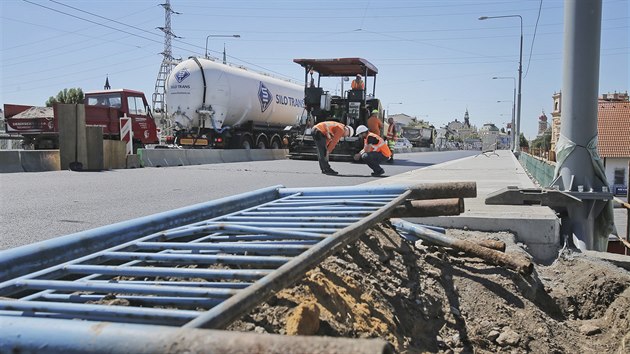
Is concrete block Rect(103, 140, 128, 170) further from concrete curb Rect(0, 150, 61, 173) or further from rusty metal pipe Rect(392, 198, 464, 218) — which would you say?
rusty metal pipe Rect(392, 198, 464, 218)

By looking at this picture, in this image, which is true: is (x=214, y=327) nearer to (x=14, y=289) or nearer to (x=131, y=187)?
(x=14, y=289)

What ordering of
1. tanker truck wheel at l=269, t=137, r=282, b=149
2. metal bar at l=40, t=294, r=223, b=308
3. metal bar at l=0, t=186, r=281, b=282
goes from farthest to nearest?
tanker truck wheel at l=269, t=137, r=282, b=149 → metal bar at l=0, t=186, r=281, b=282 → metal bar at l=40, t=294, r=223, b=308

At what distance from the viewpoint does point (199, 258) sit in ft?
9.05

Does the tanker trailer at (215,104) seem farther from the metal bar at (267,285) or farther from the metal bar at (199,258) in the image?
the metal bar at (267,285)

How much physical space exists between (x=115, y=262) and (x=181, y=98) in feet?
58.3

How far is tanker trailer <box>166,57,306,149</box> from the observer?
19969 mm

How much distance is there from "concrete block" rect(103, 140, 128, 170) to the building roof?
4867 centimetres

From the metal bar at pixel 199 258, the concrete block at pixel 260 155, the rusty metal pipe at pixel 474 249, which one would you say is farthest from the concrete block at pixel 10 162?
the metal bar at pixel 199 258

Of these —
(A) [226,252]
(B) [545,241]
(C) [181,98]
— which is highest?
(C) [181,98]

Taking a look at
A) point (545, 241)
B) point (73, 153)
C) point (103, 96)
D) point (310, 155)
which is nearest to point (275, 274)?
point (545, 241)

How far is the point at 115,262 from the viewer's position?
3.07 metres

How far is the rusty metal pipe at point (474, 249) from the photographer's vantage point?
176 inches

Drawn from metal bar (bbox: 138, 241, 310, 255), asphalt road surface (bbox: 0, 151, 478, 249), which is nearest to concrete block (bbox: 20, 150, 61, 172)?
asphalt road surface (bbox: 0, 151, 478, 249)

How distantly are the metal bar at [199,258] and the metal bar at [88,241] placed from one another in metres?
0.23
